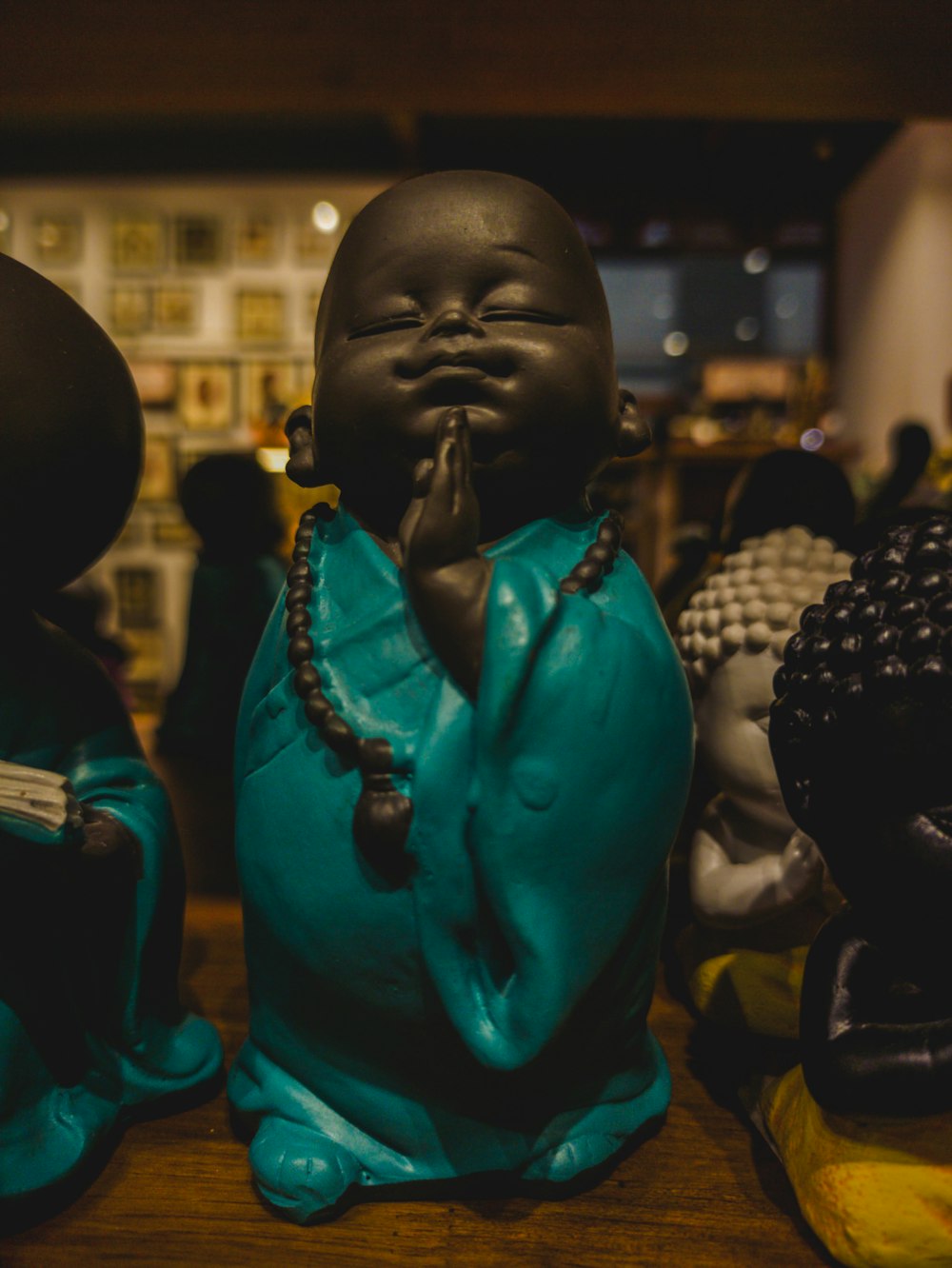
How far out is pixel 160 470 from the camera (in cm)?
362

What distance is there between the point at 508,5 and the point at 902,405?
3.17 metres

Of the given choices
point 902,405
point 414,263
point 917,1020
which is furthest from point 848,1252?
point 902,405

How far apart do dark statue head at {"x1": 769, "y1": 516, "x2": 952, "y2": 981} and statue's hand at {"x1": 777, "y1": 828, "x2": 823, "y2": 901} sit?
0.23 m

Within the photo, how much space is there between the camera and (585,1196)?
1.00m

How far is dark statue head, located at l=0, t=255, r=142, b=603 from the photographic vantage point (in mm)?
991

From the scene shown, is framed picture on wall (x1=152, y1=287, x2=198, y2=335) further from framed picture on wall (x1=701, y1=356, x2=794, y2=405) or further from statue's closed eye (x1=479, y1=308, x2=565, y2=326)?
statue's closed eye (x1=479, y1=308, x2=565, y2=326)

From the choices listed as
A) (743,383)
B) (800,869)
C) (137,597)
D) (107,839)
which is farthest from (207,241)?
(800,869)

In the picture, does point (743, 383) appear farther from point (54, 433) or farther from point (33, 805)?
point (33, 805)

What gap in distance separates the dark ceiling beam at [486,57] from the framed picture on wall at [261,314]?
2.20m

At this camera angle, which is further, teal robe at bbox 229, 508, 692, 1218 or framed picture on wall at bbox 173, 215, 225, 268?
framed picture on wall at bbox 173, 215, 225, 268

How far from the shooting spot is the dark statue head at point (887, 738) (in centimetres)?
86

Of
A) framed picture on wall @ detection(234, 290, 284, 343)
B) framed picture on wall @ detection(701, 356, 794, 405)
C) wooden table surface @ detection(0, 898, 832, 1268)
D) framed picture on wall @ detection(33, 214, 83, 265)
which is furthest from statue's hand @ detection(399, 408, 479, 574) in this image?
framed picture on wall @ detection(701, 356, 794, 405)

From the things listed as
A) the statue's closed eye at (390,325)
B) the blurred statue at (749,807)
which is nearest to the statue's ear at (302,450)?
the statue's closed eye at (390,325)

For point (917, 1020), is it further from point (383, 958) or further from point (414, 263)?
point (414, 263)
